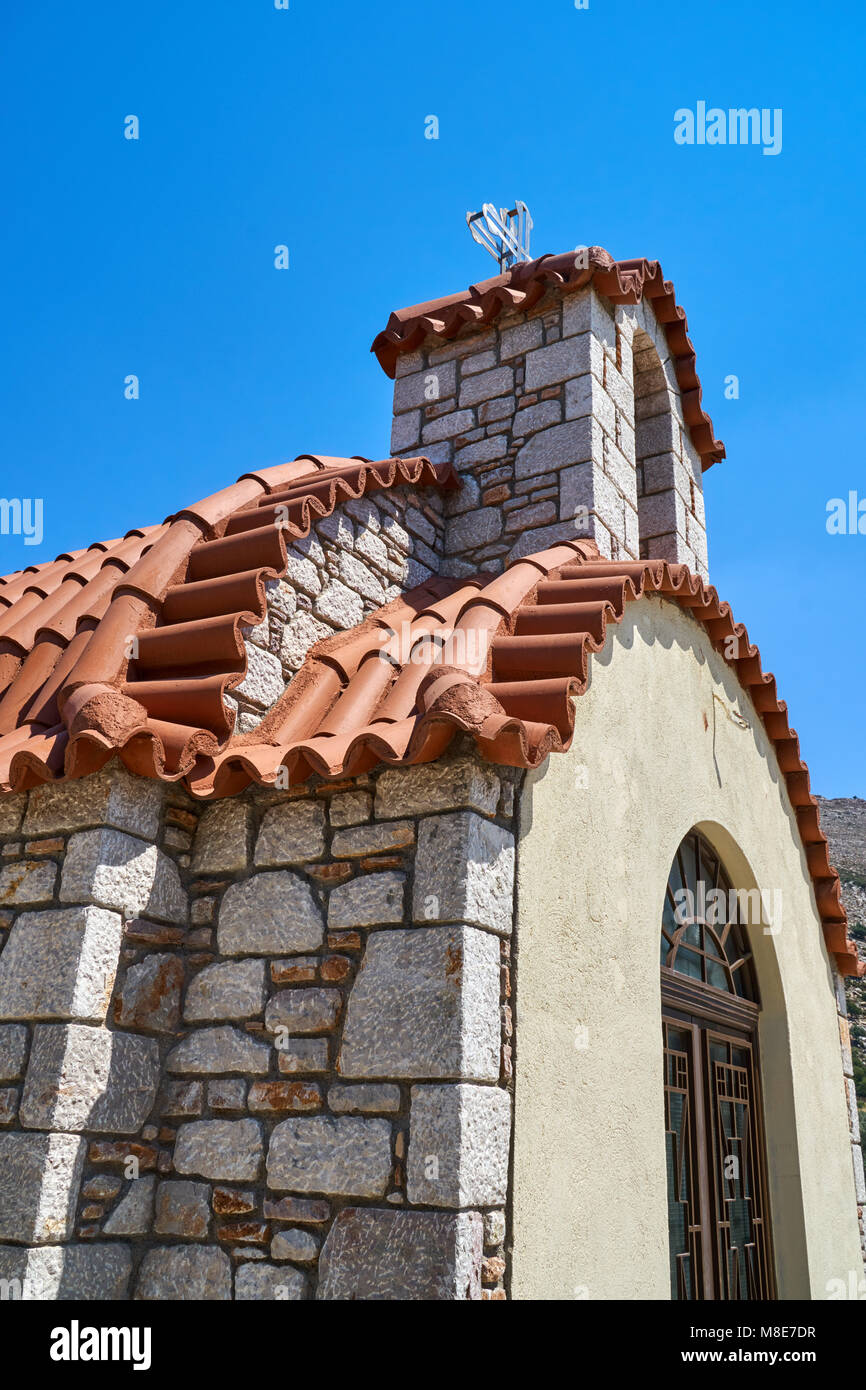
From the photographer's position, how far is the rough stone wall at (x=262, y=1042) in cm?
298

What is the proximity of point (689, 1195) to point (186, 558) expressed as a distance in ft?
12.0

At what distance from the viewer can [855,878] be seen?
33031 millimetres

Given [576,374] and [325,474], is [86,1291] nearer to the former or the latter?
[325,474]

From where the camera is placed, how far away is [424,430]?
6.31 metres

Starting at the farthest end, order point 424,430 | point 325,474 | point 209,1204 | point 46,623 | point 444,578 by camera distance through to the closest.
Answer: point 424,430 → point 444,578 → point 325,474 → point 46,623 → point 209,1204

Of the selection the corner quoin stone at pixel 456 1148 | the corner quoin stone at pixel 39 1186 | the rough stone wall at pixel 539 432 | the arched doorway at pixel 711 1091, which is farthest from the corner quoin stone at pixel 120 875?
the rough stone wall at pixel 539 432

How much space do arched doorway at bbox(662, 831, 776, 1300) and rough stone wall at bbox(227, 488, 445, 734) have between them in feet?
6.57

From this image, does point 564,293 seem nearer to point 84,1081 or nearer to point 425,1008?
point 425,1008

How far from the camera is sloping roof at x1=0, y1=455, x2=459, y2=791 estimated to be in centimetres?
328

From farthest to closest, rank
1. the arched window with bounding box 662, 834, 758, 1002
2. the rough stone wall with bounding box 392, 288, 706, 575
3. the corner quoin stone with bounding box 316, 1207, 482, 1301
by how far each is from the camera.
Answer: the rough stone wall with bounding box 392, 288, 706, 575 < the arched window with bounding box 662, 834, 758, 1002 < the corner quoin stone with bounding box 316, 1207, 482, 1301

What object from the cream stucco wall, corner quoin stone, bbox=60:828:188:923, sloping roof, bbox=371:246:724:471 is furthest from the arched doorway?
sloping roof, bbox=371:246:724:471

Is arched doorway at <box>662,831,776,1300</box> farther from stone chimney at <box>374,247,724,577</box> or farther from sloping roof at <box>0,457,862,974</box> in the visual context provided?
stone chimney at <box>374,247,724,577</box>

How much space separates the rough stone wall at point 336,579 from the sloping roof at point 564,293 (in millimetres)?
1347

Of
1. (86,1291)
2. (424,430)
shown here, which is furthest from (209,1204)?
(424,430)
